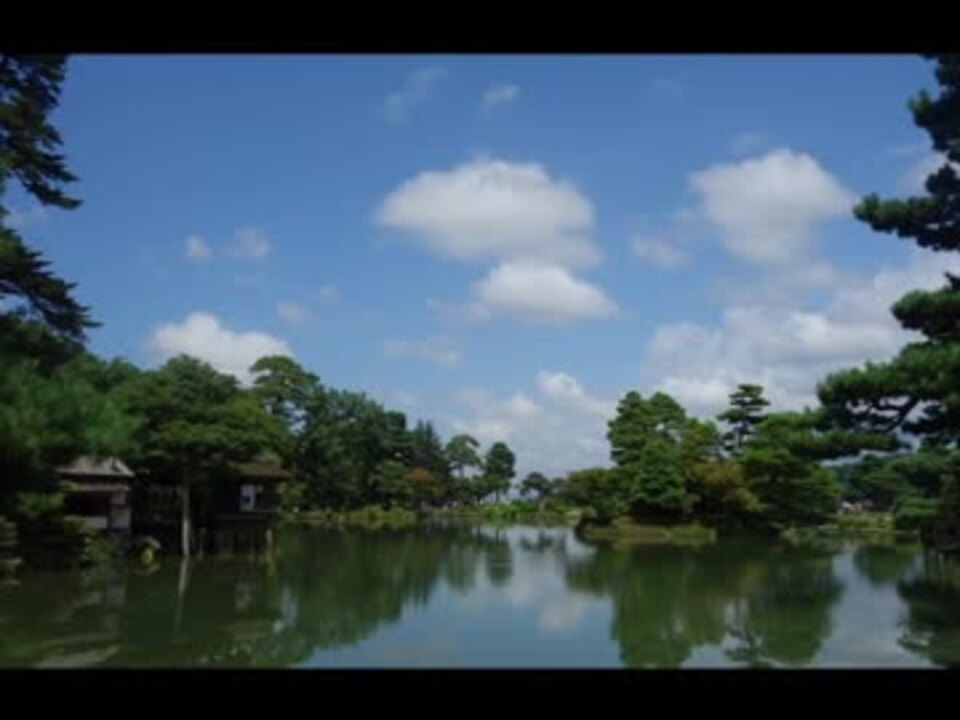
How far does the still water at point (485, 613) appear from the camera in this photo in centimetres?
892

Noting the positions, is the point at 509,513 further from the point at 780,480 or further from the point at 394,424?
the point at 780,480

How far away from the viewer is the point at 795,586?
15258mm

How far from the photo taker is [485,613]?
11.8 metres

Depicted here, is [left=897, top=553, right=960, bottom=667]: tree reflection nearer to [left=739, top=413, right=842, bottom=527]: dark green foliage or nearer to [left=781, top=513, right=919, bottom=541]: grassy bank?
[left=739, top=413, right=842, bottom=527]: dark green foliage

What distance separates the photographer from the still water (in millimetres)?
8922

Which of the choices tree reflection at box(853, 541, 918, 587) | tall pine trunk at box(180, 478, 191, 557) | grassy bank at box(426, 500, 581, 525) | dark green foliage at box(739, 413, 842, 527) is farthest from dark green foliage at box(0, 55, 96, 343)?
grassy bank at box(426, 500, 581, 525)

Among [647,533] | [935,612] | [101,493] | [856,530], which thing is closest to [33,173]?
[101,493]

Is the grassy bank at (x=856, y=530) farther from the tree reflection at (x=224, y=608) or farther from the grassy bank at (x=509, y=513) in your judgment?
the tree reflection at (x=224, y=608)

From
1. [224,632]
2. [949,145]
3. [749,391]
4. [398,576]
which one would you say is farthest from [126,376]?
[749,391]

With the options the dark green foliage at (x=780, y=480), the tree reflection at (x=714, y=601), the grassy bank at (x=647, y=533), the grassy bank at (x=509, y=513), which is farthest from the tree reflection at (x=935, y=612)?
the grassy bank at (x=509, y=513)

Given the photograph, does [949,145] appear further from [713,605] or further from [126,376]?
[126,376]

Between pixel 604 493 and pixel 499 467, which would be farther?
pixel 499 467

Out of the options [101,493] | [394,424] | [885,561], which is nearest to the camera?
[101,493]

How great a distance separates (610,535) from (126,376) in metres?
14.9
